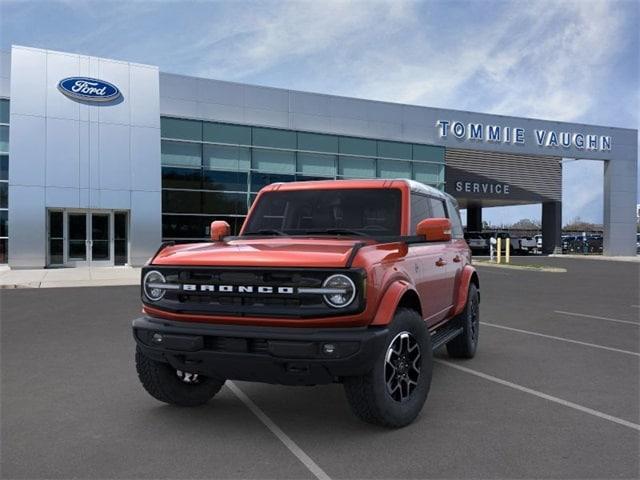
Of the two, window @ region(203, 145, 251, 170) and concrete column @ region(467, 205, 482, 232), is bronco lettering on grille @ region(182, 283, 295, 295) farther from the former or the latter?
concrete column @ region(467, 205, 482, 232)

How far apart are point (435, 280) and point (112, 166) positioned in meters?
19.2

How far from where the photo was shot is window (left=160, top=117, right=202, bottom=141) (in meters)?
24.1

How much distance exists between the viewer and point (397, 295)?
13.3ft

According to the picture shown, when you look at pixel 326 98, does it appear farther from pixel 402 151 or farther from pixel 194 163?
pixel 194 163

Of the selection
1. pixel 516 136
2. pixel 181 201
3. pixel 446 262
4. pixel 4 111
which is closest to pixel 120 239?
pixel 181 201

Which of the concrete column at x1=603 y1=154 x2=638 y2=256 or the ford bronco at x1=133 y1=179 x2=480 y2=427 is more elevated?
the concrete column at x1=603 y1=154 x2=638 y2=256

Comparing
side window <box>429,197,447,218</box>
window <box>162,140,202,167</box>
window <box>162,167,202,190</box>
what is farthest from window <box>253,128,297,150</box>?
side window <box>429,197,447,218</box>

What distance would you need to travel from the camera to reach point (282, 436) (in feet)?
13.3

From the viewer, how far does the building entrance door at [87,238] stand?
2200 centimetres

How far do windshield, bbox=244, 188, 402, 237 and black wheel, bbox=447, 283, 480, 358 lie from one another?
71.7 inches

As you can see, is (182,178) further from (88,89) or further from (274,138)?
(88,89)

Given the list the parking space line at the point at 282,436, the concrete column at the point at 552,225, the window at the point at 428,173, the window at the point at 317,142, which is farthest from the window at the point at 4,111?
the concrete column at the point at 552,225

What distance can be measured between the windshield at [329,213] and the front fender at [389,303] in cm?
93

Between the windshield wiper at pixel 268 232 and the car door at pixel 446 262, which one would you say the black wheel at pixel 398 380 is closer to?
the car door at pixel 446 262
